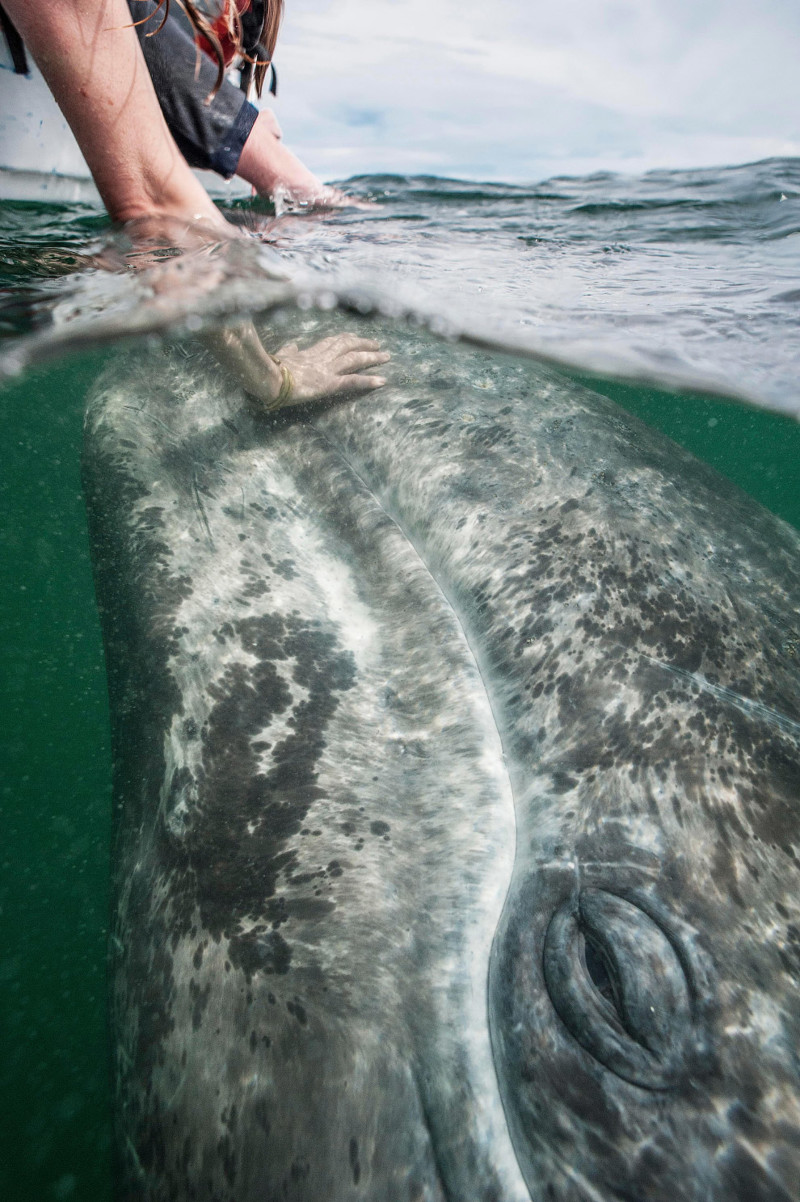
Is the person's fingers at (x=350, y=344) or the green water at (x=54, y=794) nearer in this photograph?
the person's fingers at (x=350, y=344)

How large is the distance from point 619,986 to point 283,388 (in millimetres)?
3150

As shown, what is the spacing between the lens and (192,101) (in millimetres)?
3855

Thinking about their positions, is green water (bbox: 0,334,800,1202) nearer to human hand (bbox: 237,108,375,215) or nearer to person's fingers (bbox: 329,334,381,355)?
person's fingers (bbox: 329,334,381,355)

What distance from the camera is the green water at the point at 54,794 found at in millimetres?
7113

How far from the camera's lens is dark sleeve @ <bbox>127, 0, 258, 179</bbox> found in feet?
12.1

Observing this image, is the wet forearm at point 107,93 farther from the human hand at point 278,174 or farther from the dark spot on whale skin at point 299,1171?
the dark spot on whale skin at point 299,1171

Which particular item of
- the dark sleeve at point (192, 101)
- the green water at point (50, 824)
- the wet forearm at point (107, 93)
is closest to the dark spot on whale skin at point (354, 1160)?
the green water at point (50, 824)

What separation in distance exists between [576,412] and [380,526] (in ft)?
4.61

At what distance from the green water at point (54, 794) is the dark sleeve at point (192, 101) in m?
1.67

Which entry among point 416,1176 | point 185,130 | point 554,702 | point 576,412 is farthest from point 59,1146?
point 185,130

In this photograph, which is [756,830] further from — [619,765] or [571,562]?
[571,562]

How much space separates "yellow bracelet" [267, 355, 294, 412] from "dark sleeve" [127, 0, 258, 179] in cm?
182

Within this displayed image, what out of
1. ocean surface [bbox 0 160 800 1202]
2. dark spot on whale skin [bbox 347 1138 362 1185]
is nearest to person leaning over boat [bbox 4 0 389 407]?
ocean surface [bbox 0 160 800 1202]

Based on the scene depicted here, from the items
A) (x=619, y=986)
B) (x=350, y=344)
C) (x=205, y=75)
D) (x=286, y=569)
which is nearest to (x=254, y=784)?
(x=286, y=569)
